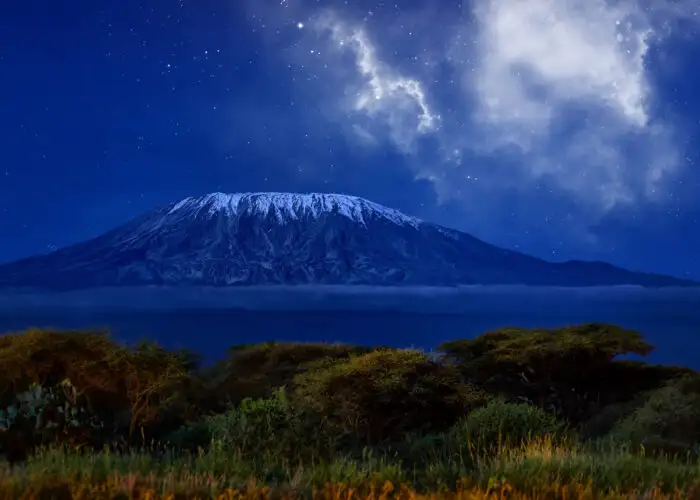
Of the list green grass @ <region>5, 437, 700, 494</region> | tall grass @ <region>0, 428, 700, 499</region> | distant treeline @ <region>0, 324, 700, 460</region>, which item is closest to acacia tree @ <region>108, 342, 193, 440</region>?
distant treeline @ <region>0, 324, 700, 460</region>

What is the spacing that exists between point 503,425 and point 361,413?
2399 mm

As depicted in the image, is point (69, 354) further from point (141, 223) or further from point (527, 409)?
point (141, 223)

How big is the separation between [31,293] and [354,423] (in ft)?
639

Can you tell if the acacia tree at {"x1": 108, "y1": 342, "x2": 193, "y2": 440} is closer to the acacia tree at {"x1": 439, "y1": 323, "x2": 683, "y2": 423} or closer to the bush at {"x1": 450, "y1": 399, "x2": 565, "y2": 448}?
the bush at {"x1": 450, "y1": 399, "x2": 565, "y2": 448}

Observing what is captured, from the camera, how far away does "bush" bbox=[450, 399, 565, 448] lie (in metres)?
12.4

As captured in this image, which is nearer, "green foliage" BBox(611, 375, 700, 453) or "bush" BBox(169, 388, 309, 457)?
"bush" BBox(169, 388, 309, 457)

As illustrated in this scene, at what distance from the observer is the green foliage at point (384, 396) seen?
13445 millimetres

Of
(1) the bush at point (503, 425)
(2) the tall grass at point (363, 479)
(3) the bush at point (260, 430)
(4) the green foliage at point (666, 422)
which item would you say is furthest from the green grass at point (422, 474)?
(4) the green foliage at point (666, 422)

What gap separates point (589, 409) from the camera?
1745 centimetres

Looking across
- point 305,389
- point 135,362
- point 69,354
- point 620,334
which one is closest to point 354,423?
point 305,389

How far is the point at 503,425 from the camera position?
12609mm

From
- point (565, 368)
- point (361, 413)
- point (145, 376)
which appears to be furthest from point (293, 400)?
point (565, 368)

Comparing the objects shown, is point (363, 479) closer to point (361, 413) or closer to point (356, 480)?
point (356, 480)

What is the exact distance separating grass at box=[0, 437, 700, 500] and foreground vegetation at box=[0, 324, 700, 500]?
0.14 feet
